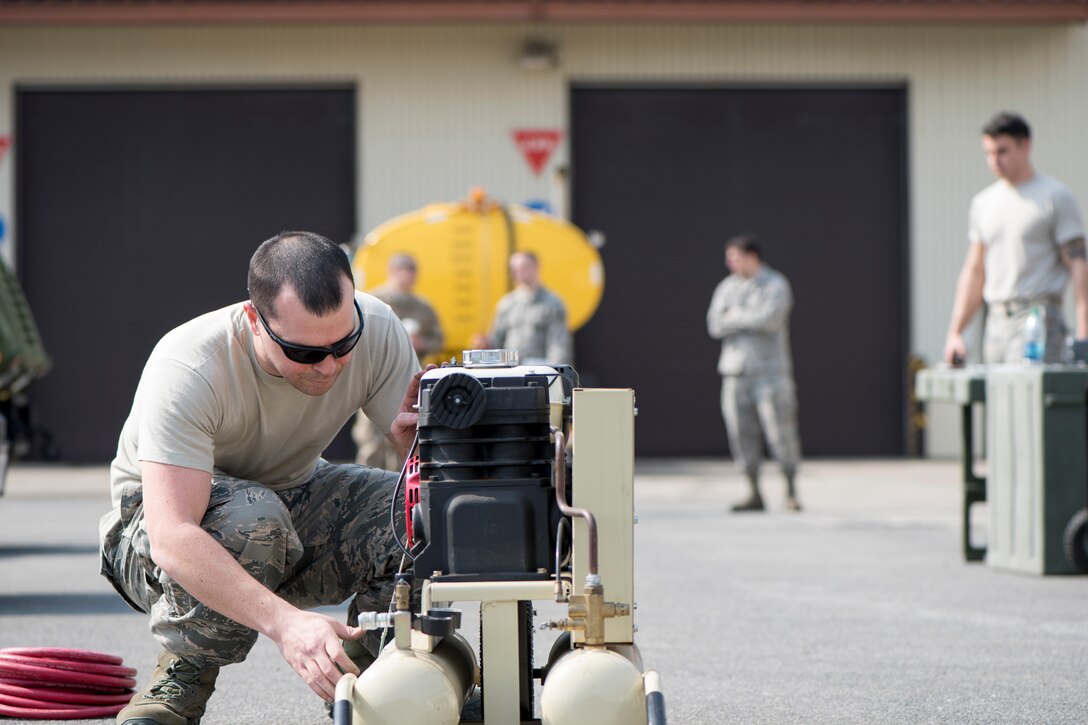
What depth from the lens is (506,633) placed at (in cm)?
308

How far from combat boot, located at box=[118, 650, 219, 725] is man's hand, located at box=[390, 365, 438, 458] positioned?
68 centimetres

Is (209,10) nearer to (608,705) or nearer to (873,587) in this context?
(873,587)

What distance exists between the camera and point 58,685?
168 inches

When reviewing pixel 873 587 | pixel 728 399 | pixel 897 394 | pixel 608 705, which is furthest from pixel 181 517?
pixel 897 394

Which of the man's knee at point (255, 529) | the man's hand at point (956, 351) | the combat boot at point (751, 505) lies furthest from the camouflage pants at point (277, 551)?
the combat boot at point (751, 505)

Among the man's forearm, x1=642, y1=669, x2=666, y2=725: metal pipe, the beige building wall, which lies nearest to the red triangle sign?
the beige building wall

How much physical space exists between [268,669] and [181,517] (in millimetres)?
1971

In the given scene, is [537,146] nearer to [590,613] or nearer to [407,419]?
[407,419]

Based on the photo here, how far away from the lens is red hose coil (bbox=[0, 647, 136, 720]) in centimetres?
422

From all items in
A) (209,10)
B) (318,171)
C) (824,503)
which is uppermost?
(209,10)

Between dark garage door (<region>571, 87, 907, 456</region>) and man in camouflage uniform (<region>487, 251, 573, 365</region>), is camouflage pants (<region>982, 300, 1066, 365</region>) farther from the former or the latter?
dark garage door (<region>571, 87, 907, 456</region>)

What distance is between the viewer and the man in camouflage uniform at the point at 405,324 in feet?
36.0

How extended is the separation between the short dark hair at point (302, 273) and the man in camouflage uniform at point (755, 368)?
810 cm

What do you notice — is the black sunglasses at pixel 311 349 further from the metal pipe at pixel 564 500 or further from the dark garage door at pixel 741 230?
the dark garage door at pixel 741 230
